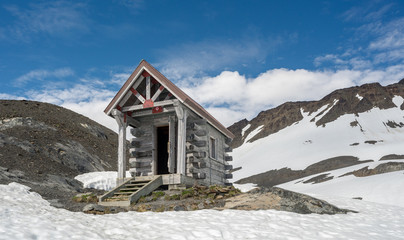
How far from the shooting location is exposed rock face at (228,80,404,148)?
364 ft

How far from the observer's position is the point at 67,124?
39062 millimetres

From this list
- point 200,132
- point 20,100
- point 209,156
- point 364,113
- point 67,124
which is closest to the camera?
point 200,132

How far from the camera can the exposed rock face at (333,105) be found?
364 feet

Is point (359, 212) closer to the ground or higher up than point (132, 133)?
closer to the ground

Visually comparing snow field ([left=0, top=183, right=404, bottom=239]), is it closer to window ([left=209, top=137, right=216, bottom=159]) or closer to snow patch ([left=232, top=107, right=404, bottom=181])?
window ([left=209, top=137, right=216, bottom=159])

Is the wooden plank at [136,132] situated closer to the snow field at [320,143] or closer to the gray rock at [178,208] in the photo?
the gray rock at [178,208]

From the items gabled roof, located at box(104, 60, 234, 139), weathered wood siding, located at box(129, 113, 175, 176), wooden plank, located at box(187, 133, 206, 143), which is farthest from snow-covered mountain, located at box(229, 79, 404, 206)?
weathered wood siding, located at box(129, 113, 175, 176)

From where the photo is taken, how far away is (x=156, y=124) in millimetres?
17500

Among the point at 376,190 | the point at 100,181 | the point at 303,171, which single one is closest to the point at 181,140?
the point at 100,181

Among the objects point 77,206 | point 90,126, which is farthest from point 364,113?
point 77,206

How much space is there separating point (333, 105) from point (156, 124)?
352ft

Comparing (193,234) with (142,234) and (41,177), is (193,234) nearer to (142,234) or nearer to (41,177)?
(142,234)

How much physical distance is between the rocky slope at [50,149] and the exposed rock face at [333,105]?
81.5 metres

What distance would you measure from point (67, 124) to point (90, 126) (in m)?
4.80
